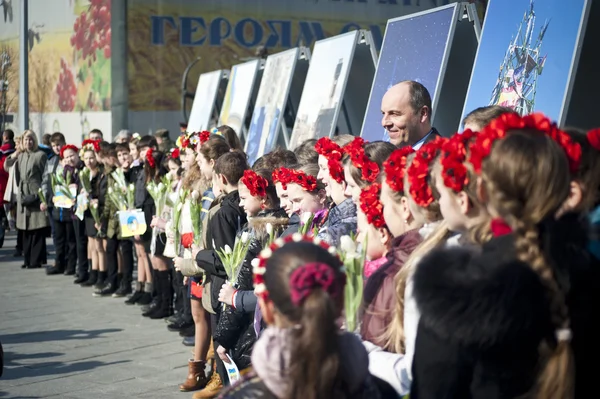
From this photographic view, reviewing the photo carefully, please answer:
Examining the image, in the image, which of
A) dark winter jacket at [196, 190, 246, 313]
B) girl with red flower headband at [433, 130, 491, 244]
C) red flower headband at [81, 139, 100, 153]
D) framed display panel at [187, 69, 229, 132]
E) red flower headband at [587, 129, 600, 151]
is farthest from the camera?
framed display panel at [187, 69, 229, 132]

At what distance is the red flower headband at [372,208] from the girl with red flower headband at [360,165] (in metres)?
0.44

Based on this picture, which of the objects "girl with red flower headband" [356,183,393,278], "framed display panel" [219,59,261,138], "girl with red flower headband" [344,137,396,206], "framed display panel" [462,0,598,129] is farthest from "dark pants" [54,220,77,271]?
"girl with red flower headband" [356,183,393,278]

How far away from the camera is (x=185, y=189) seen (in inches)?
338

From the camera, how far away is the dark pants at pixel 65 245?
14.6m

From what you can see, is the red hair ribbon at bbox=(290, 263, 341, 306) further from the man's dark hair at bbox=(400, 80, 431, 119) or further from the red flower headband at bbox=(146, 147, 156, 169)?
the red flower headband at bbox=(146, 147, 156, 169)

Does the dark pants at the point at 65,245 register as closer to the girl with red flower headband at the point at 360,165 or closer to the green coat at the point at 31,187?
the green coat at the point at 31,187

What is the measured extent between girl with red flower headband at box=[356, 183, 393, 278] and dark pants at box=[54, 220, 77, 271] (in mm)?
10833

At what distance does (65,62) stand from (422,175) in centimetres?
3469

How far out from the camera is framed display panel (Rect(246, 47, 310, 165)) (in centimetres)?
1258

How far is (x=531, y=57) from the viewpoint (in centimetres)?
678

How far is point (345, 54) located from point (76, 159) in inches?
203

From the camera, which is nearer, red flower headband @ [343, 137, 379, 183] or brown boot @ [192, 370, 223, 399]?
red flower headband @ [343, 137, 379, 183]

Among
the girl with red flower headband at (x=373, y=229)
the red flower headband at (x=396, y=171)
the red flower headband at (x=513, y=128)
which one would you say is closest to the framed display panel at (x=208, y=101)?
the girl with red flower headband at (x=373, y=229)

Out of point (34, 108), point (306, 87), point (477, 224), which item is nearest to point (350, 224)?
point (477, 224)
